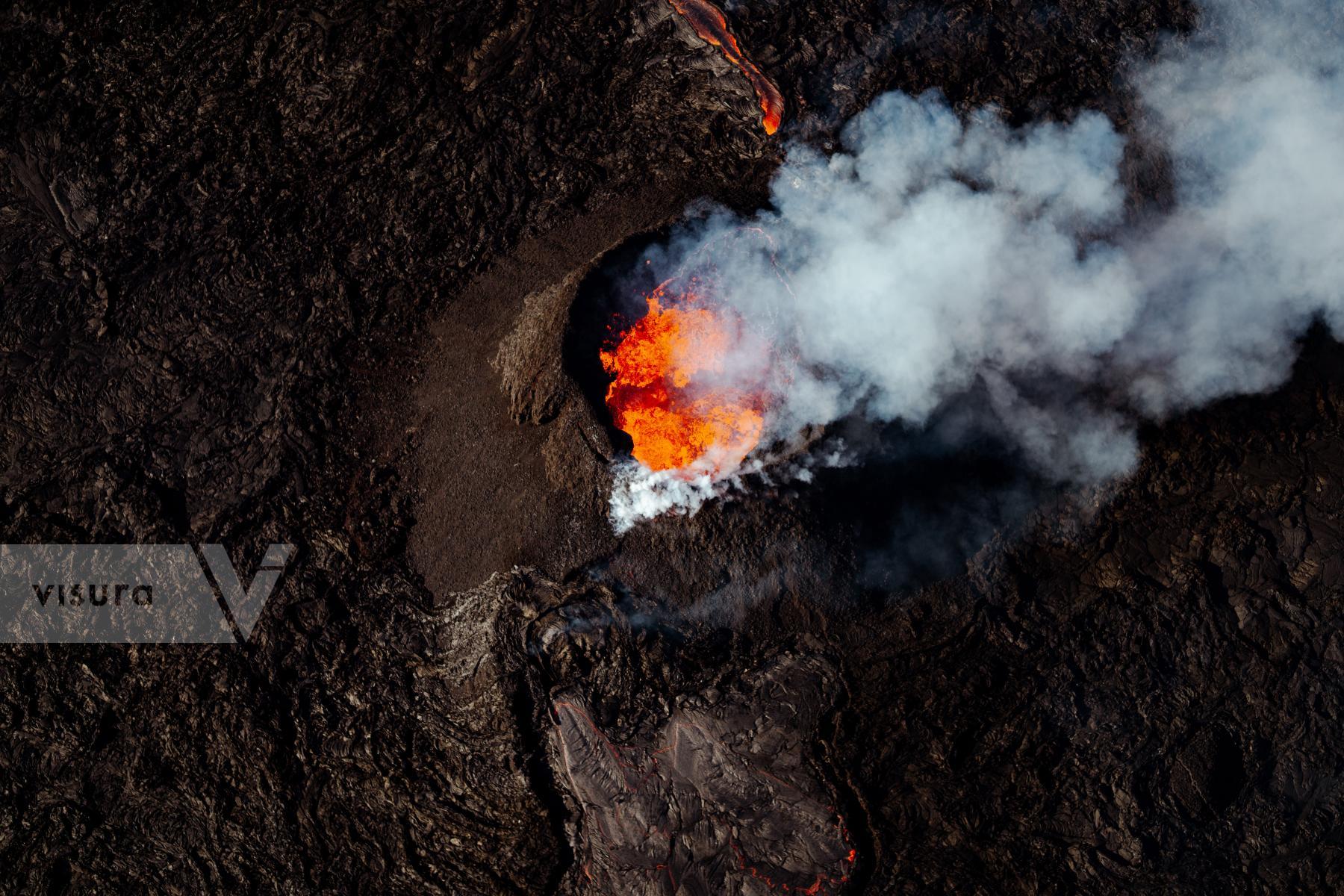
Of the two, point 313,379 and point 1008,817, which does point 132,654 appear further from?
point 1008,817

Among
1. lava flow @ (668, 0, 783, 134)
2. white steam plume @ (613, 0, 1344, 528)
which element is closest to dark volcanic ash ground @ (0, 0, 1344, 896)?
lava flow @ (668, 0, 783, 134)

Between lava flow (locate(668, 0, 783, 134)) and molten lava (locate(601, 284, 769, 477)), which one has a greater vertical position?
lava flow (locate(668, 0, 783, 134))

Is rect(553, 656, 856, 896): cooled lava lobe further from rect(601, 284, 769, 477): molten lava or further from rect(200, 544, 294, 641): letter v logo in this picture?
rect(200, 544, 294, 641): letter v logo

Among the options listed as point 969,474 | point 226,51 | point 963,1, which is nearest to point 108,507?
point 226,51

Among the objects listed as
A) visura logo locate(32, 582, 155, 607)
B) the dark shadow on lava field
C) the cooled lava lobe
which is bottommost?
the cooled lava lobe

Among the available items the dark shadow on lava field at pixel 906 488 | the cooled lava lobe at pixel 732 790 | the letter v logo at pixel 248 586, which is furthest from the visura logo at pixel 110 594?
the dark shadow on lava field at pixel 906 488

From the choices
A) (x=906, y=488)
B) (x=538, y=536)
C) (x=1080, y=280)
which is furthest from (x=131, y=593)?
(x=1080, y=280)

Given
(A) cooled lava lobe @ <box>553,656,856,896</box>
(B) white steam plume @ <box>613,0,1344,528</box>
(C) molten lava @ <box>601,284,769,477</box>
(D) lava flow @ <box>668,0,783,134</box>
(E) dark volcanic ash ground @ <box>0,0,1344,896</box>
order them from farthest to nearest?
(D) lava flow @ <box>668,0,783,134</box> < (C) molten lava @ <box>601,284,769,477</box> < (B) white steam plume @ <box>613,0,1344,528</box> < (E) dark volcanic ash ground @ <box>0,0,1344,896</box> < (A) cooled lava lobe @ <box>553,656,856,896</box>

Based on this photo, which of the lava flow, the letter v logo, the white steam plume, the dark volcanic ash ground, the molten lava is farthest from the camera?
the lava flow
